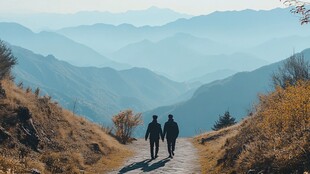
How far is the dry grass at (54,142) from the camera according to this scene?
53.7 ft

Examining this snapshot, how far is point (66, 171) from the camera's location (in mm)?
15961

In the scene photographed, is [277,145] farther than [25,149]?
No

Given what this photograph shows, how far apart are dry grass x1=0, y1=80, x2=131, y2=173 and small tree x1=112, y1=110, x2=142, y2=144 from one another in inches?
257

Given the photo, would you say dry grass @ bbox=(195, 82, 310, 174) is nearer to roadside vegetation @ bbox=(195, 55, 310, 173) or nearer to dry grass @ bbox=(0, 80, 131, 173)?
roadside vegetation @ bbox=(195, 55, 310, 173)

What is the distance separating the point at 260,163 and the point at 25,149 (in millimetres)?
9553

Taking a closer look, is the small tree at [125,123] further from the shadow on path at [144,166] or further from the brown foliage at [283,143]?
the brown foliage at [283,143]

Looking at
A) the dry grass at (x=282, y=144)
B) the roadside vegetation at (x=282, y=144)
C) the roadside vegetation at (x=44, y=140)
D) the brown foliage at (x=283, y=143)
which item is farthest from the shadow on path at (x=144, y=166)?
the brown foliage at (x=283, y=143)

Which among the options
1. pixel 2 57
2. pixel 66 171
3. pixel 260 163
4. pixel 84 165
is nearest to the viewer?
pixel 260 163

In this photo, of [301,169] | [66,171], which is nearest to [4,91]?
[66,171]

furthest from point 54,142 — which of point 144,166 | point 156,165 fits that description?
point 156,165

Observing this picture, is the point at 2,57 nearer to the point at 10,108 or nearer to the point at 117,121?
the point at 10,108

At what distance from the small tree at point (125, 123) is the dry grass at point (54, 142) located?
6.52m

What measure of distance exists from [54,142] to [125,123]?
1432 cm

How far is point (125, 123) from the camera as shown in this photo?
113 feet
